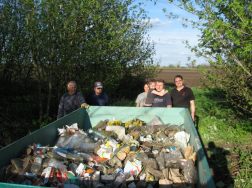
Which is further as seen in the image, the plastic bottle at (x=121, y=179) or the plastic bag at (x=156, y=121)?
the plastic bag at (x=156, y=121)

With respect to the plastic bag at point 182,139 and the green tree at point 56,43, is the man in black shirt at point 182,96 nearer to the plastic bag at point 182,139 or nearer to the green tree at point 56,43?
the plastic bag at point 182,139

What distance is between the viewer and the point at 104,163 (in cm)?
299

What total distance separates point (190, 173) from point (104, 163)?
111cm

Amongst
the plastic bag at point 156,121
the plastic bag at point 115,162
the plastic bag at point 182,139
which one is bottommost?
the plastic bag at point 115,162

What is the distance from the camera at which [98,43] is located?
22.5ft

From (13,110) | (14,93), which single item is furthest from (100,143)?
(14,93)

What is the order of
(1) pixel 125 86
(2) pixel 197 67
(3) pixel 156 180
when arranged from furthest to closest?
1. (1) pixel 125 86
2. (2) pixel 197 67
3. (3) pixel 156 180

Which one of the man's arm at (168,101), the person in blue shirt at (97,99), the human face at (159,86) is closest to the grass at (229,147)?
the man's arm at (168,101)

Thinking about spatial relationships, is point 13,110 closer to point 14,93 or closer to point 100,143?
point 14,93

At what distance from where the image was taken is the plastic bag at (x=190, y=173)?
242cm

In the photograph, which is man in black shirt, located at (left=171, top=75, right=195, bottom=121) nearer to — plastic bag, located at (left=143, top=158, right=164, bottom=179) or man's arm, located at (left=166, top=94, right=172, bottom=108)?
man's arm, located at (left=166, top=94, right=172, bottom=108)

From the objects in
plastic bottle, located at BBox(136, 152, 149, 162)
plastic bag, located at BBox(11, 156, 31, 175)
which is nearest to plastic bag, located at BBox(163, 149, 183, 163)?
plastic bottle, located at BBox(136, 152, 149, 162)

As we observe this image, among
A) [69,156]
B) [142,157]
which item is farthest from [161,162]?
[69,156]

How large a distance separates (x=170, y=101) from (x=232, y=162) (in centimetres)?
170
